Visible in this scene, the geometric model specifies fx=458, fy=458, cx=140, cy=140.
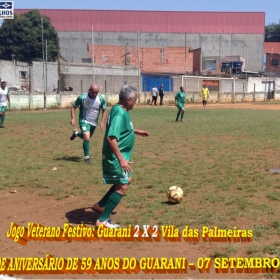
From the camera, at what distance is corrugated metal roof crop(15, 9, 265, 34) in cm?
7288

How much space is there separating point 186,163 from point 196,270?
633 centimetres

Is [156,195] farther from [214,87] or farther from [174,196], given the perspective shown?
[214,87]

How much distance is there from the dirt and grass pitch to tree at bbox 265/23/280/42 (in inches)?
4025

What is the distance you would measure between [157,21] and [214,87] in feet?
92.4

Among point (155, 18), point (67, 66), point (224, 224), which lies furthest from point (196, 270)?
point (155, 18)

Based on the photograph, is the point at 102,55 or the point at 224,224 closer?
the point at 224,224

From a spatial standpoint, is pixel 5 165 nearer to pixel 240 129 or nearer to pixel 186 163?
pixel 186 163

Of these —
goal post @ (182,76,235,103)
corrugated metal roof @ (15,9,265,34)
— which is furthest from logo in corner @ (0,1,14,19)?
corrugated metal roof @ (15,9,265,34)

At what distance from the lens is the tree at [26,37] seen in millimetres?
61769

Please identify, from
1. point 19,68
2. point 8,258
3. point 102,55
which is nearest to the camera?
point 8,258

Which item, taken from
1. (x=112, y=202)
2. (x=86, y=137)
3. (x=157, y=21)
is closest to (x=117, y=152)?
(x=112, y=202)

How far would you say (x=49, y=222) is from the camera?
643cm

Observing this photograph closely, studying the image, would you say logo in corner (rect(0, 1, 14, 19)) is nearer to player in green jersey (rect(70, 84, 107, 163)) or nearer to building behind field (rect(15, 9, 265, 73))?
player in green jersey (rect(70, 84, 107, 163))

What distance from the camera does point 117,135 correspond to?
574 centimetres
